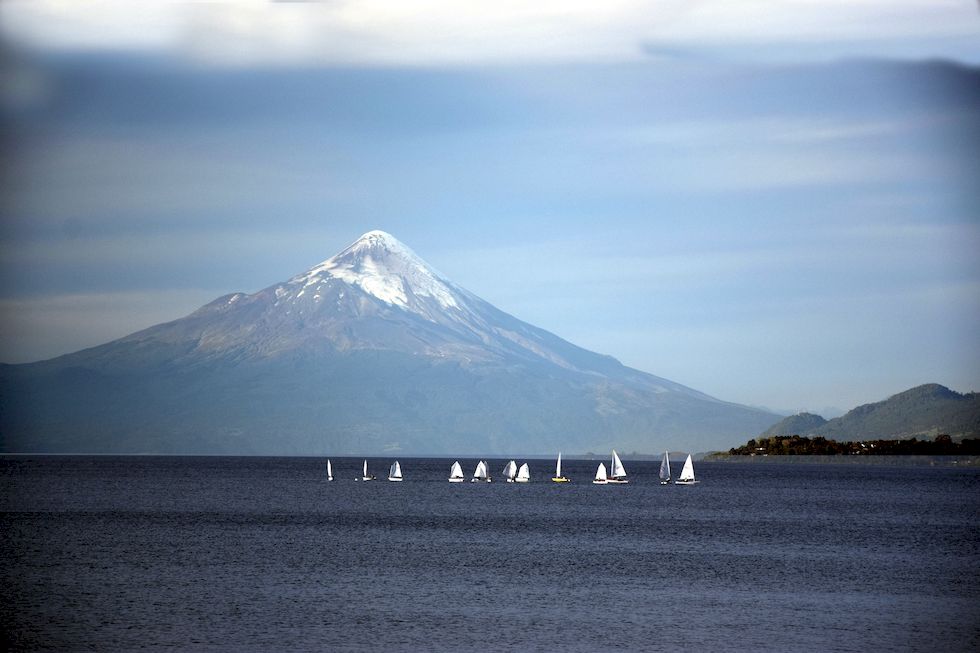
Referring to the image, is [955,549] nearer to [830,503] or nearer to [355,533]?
[355,533]

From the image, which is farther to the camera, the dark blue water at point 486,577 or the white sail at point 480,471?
the white sail at point 480,471

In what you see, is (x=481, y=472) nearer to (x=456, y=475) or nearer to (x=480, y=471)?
(x=480, y=471)

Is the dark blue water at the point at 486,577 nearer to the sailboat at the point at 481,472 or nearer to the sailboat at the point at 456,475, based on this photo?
the sailboat at the point at 481,472

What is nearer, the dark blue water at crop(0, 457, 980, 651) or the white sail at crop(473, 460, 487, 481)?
the dark blue water at crop(0, 457, 980, 651)

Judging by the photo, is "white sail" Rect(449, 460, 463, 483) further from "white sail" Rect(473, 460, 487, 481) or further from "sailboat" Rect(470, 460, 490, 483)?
"white sail" Rect(473, 460, 487, 481)

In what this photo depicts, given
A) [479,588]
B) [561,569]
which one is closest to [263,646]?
[479,588]

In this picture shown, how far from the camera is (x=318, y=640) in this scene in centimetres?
4319

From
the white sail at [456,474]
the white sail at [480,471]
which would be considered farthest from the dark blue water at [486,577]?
the white sail at [456,474]

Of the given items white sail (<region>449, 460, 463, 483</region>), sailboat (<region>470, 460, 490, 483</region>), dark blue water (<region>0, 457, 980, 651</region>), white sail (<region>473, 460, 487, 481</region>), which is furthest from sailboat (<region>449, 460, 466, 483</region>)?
dark blue water (<region>0, 457, 980, 651</region>)

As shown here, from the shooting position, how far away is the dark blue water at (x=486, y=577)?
147 ft

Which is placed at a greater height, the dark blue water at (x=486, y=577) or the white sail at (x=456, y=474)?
the white sail at (x=456, y=474)

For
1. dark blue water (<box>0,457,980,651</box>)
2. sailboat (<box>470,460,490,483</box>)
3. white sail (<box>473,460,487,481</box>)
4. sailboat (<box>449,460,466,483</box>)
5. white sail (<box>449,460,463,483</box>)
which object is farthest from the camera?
sailboat (<box>449,460,466,483</box>)

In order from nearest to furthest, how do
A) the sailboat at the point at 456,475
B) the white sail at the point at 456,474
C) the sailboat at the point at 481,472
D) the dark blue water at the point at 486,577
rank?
the dark blue water at the point at 486,577 → the sailboat at the point at 481,472 → the white sail at the point at 456,474 → the sailboat at the point at 456,475

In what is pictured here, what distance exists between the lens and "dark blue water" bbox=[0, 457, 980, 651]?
44.7 m
